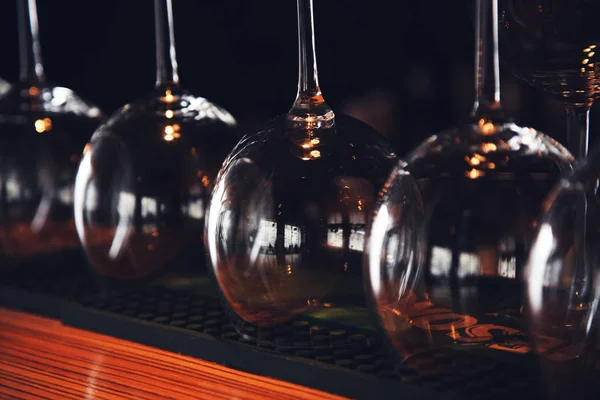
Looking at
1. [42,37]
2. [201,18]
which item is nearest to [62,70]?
[42,37]

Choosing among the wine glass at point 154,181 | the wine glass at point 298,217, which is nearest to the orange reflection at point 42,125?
the wine glass at point 154,181

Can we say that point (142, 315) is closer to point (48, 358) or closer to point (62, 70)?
point (48, 358)

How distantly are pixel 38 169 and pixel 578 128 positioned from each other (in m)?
0.49

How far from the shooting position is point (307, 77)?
566mm

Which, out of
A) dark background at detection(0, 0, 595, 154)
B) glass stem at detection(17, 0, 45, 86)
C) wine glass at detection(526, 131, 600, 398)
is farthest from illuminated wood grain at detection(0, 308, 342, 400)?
dark background at detection(0, 0, 595, 154)

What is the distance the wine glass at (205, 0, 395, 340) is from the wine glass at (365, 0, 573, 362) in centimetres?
7

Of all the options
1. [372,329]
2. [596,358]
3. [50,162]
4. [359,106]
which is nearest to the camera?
[596,358]

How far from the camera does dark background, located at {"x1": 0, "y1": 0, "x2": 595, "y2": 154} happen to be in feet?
4.07

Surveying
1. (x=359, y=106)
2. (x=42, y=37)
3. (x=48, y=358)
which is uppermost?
(x=42, y=37)

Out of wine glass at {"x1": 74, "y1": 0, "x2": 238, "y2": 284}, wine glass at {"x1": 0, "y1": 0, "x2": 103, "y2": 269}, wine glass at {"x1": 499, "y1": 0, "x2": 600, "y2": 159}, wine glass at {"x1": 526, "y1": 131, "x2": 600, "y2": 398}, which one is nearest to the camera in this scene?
wine glass at {"x1": 526, "y1": 131, "x2": 600, "y2": 398}

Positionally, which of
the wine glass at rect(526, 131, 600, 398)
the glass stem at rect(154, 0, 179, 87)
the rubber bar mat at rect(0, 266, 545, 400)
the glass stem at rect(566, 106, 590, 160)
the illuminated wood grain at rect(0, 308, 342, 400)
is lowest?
the illuminated wood grain at rect(0, 308, 342, 400)

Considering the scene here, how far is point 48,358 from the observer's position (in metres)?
0.59

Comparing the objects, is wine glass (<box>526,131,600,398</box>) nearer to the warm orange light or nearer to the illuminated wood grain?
the illuminated wood grain

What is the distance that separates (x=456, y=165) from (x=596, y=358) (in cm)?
11
